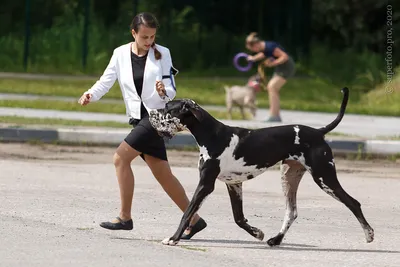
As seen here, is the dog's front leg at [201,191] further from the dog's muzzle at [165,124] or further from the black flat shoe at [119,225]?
the black flat shoe at [119,225]

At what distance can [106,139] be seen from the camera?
15570mm

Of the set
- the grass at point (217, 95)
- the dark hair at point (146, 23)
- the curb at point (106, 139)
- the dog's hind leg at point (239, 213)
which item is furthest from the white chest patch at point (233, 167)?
the grass at point (217, 95)

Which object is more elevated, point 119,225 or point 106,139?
point 119,225

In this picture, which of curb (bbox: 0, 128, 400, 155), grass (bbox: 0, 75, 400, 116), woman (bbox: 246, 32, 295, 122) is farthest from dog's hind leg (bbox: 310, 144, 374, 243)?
grass (bbox: 0, 75, 400, 116)

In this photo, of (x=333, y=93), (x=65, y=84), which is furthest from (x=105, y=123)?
(x=333, y=93)

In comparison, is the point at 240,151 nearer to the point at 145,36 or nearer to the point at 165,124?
the point at 165,124

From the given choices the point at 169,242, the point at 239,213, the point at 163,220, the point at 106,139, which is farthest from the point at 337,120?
the point at 106,139

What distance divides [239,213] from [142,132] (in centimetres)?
87

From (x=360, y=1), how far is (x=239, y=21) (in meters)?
4.56

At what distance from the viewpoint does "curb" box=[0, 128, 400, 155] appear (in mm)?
15336

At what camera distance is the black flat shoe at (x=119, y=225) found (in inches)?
362

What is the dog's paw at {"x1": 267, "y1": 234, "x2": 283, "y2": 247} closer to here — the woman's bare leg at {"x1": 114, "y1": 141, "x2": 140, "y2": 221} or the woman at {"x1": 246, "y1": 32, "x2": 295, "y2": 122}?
the woman's bare leg at {"x1": 114, "y1": 141, "x2": 140, "y2": 221}

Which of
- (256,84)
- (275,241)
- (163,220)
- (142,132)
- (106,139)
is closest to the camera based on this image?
(275,241)

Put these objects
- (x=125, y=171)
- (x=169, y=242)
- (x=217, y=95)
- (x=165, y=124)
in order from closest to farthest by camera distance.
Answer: (x=169, y=242)
(x=165, y=124)
(x=125, y=171)
(x=217, y=95)
